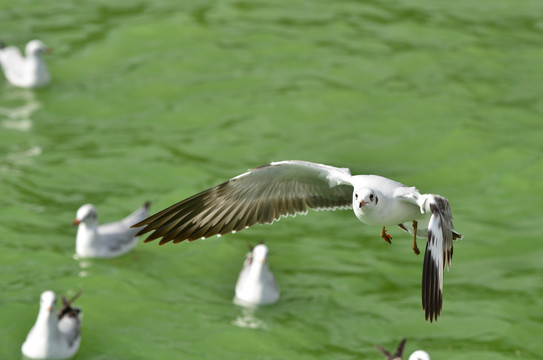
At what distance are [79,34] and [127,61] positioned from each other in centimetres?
182

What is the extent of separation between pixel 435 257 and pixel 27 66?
48.7ft

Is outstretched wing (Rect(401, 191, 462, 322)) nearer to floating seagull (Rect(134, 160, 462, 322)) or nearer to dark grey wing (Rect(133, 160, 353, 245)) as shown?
floating seagull (Rect(134, 160, 462, 322))

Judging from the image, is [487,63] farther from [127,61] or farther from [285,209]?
[285,209]

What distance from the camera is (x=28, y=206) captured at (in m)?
15.5

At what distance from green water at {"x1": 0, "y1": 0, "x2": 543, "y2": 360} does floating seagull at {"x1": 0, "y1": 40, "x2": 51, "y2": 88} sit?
283 millimetres

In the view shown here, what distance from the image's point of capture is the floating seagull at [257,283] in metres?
12.9

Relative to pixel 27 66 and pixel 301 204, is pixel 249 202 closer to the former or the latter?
pixel 301 204

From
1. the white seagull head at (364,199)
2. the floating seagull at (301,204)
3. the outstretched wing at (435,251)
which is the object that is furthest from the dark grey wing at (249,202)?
the outstretched wing at (435,251)

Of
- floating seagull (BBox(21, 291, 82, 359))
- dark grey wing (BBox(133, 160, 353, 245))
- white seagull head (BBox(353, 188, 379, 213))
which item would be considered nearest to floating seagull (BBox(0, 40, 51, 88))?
floating seagull (BBox(21, 291, 82, 359))

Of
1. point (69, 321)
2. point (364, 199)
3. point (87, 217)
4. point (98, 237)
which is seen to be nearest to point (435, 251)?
point (364, 199)

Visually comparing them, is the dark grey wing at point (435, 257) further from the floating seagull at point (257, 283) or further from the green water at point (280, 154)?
the floating seagull at point (257, 283)

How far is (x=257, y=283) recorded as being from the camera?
1281 cm

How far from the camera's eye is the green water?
41.7 feet

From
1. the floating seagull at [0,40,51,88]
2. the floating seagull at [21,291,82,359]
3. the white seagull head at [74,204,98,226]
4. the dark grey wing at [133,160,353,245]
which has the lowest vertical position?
the floating seagull at [21,291,82,359]
